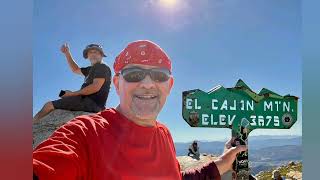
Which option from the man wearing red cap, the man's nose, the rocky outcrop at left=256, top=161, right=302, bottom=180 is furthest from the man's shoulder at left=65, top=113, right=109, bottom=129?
the rocky outcrop at left=256, top=161, right=302, bottom=180

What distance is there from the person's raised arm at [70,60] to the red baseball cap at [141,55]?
17 centimetres

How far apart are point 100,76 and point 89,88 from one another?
64 millimetres

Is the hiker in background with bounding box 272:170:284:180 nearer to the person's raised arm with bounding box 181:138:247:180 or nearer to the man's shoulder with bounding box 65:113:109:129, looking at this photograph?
the person's raised arm with bounding box 181:138:247:180

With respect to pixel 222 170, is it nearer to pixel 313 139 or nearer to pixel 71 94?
pixel 313 139

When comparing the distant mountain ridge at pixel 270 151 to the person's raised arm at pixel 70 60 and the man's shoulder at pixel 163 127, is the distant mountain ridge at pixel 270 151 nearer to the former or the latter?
the man's shoulder at pixel 163 127

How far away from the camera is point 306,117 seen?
255 centimetres

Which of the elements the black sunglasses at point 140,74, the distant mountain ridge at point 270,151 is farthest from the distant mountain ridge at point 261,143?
the black sunglasses at point 140,74

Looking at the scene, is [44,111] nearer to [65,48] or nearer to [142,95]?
[65,48]

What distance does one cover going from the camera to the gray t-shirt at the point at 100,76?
6.91 feet

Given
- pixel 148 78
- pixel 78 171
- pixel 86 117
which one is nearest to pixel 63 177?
pixel 78 171

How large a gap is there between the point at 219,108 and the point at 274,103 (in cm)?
27

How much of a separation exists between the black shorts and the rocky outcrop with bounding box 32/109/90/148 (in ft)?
0.07

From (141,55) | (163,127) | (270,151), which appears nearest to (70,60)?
(141,55)

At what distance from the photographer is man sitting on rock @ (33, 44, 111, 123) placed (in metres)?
1.99
